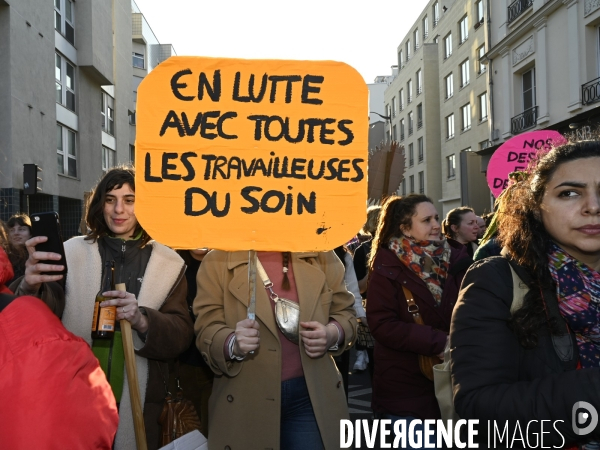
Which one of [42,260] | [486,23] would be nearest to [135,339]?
[42,260]

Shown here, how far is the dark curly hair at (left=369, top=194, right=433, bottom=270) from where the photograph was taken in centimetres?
402

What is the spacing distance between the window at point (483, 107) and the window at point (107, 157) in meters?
17.7

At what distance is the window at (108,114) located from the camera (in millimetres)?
27750

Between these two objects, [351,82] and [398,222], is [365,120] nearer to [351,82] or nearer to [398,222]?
[351,82]

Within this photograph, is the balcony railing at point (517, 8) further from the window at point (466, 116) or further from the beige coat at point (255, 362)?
the beige coat at point (255, 362)

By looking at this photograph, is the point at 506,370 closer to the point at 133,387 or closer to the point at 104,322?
the point at 133,387

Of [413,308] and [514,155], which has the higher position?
[514,155]

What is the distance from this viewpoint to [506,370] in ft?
6.12

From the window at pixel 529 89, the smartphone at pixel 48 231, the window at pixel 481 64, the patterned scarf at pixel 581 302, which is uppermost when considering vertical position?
the window at pixel 481 64

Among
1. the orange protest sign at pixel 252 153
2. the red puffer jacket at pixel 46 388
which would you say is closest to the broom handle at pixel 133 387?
the orange protest sign at pixel 252 153

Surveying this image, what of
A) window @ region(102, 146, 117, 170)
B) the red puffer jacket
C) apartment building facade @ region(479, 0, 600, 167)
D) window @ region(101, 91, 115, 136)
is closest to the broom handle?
the red puffer jacket

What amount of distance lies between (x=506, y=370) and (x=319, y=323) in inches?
42.7

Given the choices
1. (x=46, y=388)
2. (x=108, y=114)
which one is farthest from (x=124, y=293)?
(x=108, y=114)

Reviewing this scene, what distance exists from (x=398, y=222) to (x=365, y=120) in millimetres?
1344
